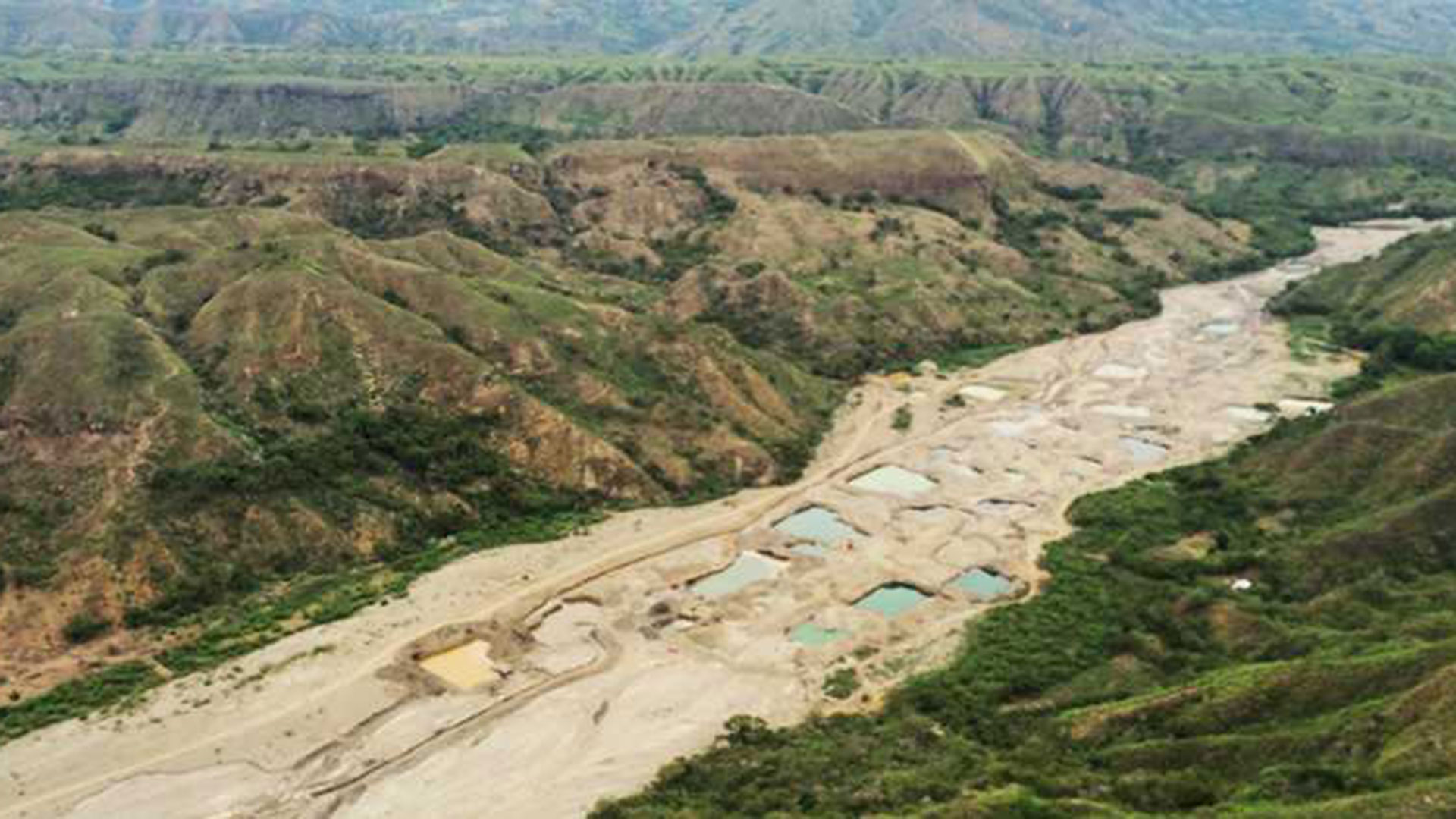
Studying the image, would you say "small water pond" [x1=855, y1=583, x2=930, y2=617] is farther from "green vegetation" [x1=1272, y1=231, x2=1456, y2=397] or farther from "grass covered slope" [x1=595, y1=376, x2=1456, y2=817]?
"green vegetation" [x1=1272, y1=231, x2=1456, y2=397]

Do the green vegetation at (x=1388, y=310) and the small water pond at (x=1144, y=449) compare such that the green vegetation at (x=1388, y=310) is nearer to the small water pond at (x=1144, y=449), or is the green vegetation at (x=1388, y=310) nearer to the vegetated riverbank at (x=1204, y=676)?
the small water pond at (x=1144, y=449)

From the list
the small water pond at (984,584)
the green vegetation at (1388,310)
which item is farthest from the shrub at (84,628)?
the green vegetation at (1388,310)

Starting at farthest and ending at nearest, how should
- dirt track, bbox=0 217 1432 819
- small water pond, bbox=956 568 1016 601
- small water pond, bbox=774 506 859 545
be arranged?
small water pond, bbox=774 506 859 545 → small water pond, bbox=956 568 1016 601 → dirt track, bbox=0 217 1432 819

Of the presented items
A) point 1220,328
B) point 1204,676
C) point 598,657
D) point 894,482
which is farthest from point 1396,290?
point 598,657

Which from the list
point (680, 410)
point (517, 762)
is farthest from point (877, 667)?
point (680, 410)

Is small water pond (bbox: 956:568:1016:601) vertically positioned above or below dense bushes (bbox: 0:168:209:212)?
below

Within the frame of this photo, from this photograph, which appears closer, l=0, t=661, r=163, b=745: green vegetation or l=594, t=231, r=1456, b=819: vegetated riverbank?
l=594, t=231, r=1456, b=819: vegetated riverbank

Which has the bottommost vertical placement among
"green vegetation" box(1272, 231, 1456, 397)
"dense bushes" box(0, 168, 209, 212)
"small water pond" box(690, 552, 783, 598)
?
"small water pond" box(690, 552, 783, 598)

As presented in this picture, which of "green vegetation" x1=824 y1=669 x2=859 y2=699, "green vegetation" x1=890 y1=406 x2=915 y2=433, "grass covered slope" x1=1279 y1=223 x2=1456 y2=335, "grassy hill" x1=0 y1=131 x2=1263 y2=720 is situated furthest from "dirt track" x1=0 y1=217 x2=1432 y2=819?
"grass covered slope" x1=1279 y1=223 x2=1456 y2=335
